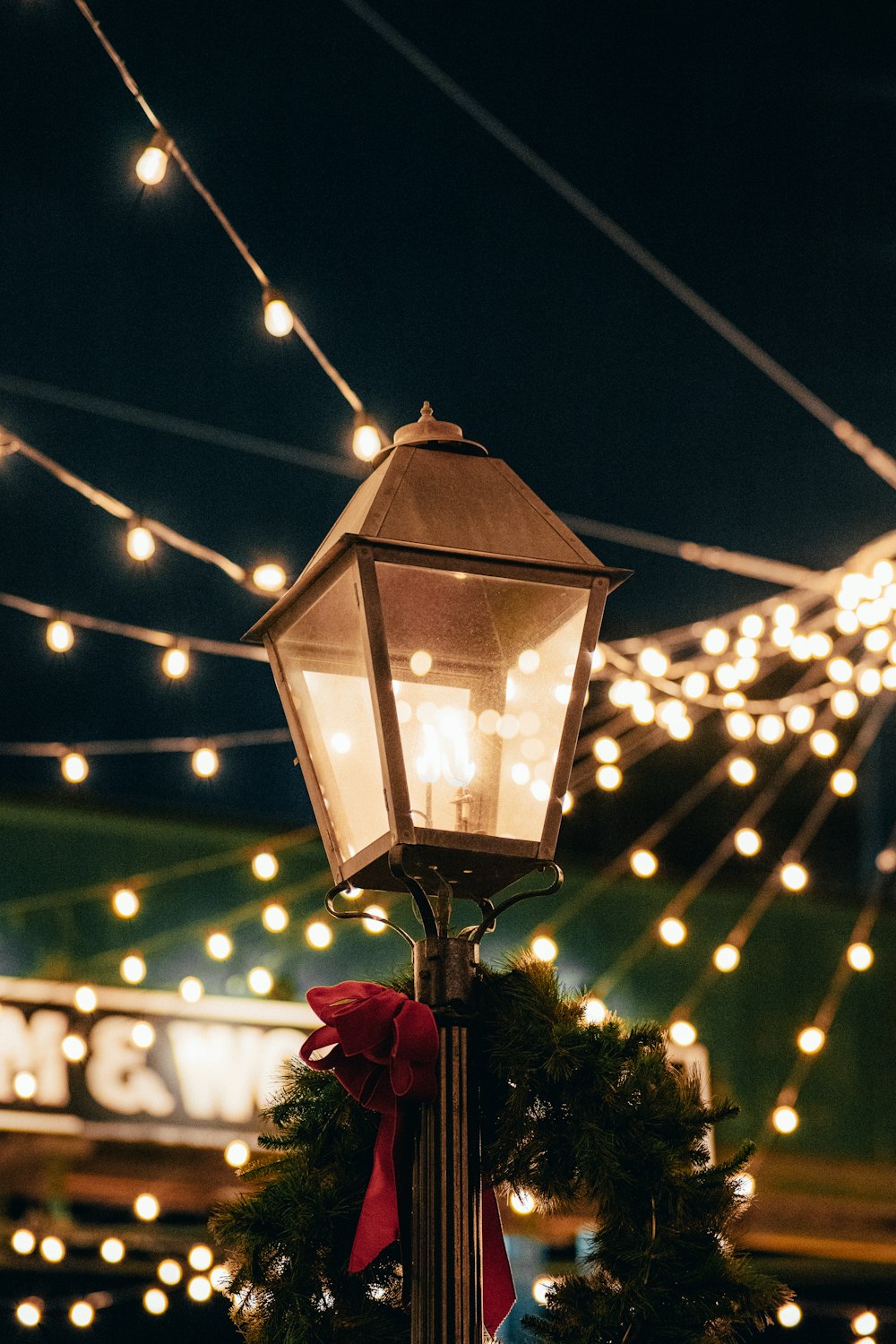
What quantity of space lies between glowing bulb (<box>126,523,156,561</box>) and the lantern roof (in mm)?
1652

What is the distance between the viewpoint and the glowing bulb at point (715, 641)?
523 cm

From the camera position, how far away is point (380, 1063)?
2021 millimetres

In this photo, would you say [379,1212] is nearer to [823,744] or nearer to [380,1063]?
[380,1063]

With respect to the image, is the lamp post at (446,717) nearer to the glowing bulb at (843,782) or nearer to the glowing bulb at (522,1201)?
the glowing bulb at (522,1201)

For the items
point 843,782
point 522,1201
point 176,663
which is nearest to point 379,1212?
point 522,1201

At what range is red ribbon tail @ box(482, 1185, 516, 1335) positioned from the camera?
2.16 m

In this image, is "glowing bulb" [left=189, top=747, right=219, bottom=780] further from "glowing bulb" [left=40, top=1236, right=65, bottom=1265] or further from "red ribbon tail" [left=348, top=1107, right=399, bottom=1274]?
"red ribbon tail" [left=348, top=1107, right=399, bottom=1274]

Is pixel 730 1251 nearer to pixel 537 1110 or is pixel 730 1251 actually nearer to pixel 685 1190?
pixel 685 1190

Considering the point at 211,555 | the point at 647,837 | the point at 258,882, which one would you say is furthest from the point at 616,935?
the point at 211,555

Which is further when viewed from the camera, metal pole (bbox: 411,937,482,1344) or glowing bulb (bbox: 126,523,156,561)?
glowing bulb (bbox: 126,523,156,561)

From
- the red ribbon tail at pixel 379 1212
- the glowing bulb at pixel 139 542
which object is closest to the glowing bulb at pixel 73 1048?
the glowing bulb at pixel 139 542

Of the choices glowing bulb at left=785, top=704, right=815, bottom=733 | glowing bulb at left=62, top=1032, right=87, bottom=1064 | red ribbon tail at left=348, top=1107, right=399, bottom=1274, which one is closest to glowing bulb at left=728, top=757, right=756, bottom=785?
glowing bulb at left=785, top=704, right=815, bottom=733

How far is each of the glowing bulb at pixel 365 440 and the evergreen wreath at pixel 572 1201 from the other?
69.8 inches

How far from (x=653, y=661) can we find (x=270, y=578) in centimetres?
153
